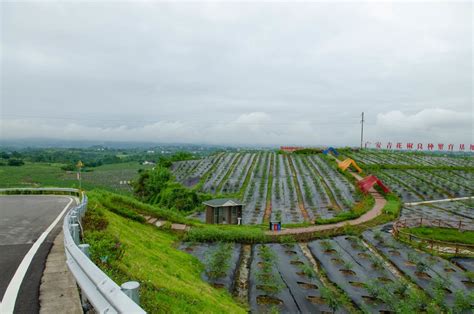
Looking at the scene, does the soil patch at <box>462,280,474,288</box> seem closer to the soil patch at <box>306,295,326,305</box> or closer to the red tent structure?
the soil patch at <box>306,295,326,305</box>

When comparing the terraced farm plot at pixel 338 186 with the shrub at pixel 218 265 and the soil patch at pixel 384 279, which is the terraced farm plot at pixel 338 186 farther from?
the shrub at pixel 218 265

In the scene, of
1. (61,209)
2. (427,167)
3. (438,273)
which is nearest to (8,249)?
(61,209)

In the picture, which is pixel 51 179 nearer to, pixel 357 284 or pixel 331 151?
pixel 331 151

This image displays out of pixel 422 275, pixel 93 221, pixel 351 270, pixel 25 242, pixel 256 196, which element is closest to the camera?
pixel 25 242

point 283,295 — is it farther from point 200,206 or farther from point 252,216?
point 200,206

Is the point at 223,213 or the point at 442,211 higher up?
the point at 223,213

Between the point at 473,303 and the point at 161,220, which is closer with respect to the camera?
the point at 473,303

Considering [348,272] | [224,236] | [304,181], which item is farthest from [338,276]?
[304,181]

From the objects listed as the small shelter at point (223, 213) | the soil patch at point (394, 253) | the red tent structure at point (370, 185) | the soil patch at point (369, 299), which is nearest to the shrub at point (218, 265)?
the soil patch at point (369, 299)
